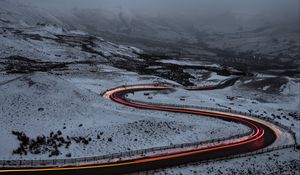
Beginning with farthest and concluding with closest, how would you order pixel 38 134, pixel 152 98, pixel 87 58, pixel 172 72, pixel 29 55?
pixel 87 58
pixel 29 55
pixel 172 72
pixel 152 98
pixel 38 134

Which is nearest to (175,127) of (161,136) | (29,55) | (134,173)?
(161,136)

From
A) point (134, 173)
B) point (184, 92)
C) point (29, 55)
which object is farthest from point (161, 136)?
point (29, 55)

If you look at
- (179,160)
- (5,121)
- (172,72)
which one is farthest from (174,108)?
(172,72)

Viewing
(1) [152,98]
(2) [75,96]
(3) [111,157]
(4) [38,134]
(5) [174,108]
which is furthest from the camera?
(1) [152,98]

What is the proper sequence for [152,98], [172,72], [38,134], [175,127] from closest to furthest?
[38,134]
[175,127]
[152,98]
[172,72]

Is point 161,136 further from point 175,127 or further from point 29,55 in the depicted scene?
point 29,55

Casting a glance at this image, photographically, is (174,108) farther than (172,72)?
No

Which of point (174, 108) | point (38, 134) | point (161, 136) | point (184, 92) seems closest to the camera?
point (38, 134)

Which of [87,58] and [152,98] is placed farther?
[87,58]

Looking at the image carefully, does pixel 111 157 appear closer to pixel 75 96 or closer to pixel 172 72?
pixel 75 96
